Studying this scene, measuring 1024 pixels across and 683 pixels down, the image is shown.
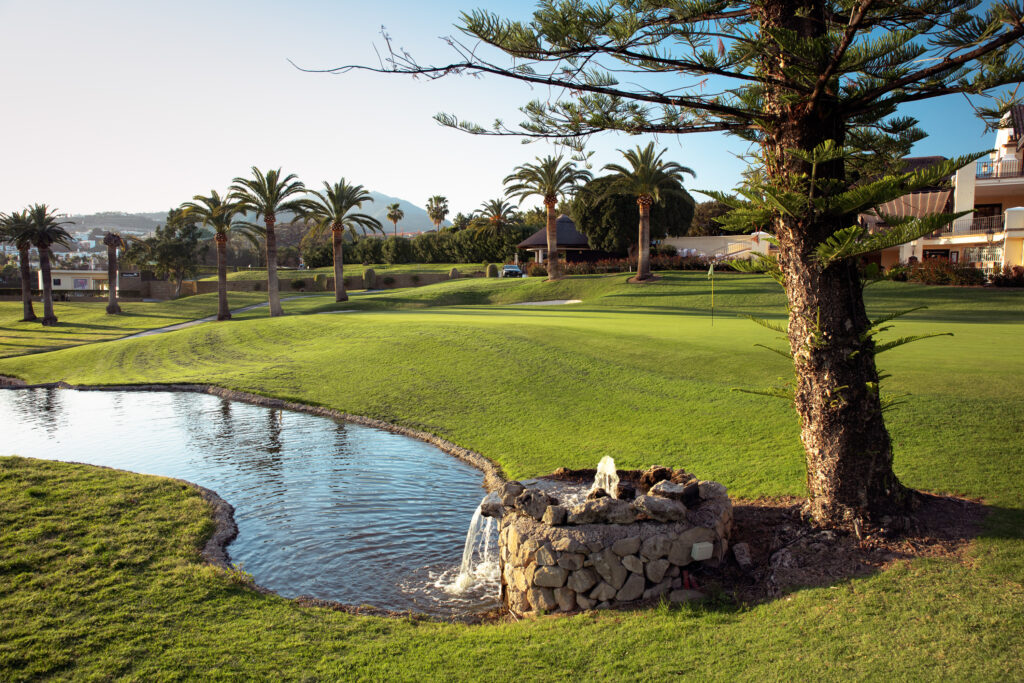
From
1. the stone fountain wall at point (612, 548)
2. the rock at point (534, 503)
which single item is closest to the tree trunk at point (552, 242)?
the rock at point (534, 503)

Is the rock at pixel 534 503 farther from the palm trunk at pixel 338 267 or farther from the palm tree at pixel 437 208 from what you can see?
the palm tree at pixel 437 208

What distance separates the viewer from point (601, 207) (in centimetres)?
5622

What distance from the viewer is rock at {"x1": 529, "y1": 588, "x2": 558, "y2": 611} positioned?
6746 millimetres

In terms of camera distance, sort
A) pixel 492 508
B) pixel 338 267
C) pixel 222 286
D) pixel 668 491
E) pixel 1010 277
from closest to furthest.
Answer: pixel 668 491
pixel 492 508
pixel 1010 277
pixel 222 286
pixel 338 267

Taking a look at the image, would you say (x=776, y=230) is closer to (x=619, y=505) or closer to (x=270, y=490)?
(x=619, y=505)

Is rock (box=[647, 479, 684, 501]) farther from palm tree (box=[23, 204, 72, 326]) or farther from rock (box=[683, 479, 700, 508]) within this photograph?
palm tree (box=[23, 204, 72, 326])

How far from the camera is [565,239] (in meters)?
63.3

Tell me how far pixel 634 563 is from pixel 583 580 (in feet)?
1.74

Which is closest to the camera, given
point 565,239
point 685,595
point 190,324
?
point 685,595

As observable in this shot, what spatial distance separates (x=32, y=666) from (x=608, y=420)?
401 inches

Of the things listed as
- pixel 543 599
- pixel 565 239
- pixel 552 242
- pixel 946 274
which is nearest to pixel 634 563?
pixel 543 599

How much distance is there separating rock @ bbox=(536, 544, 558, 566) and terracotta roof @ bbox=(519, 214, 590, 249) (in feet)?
184

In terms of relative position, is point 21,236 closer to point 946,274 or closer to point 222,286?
point 222,286

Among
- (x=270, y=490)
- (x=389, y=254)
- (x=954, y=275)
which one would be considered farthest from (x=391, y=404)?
(x=389, y=254)
